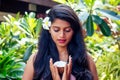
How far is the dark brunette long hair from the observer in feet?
5.17

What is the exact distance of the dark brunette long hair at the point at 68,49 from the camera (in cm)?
157

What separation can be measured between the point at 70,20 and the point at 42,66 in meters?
0.25

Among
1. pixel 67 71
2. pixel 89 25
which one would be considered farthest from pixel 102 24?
pixel 67 71

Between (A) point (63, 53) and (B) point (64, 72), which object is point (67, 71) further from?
(A) point (63, 53)

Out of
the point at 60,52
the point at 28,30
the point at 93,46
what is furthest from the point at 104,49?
the point at 60,52

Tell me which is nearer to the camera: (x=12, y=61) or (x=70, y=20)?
(x=70, y=20)

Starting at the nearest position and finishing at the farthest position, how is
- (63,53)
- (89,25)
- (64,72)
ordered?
1. (64,72)
2. (63,53)
3. (89,25)

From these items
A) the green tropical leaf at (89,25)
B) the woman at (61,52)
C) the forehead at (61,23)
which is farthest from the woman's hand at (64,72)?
the green tropical leaf at (89,25)

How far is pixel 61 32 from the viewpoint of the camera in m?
1.54

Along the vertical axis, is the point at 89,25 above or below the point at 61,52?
above

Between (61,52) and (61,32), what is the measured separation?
0.42 feet

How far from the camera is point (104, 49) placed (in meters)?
2.84

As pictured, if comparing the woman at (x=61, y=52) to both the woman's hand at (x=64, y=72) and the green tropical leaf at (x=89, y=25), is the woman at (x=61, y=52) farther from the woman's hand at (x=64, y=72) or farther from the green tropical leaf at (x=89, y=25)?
the green tropical leaf at (x=89, y=25)

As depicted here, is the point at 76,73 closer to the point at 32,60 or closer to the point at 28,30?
the point at 32,60
